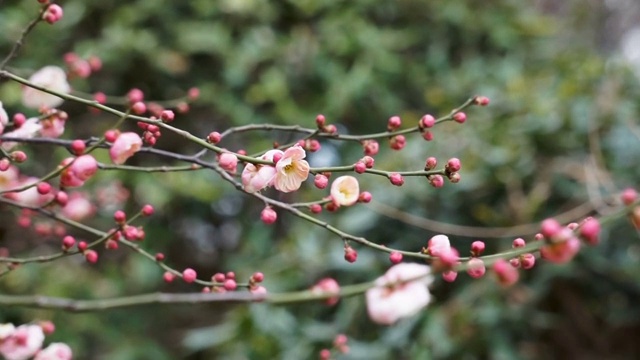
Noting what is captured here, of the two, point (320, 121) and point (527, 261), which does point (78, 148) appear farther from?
point (527, 261)

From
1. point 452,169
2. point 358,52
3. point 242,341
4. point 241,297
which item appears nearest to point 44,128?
point 241,297

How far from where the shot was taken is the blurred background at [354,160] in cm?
131

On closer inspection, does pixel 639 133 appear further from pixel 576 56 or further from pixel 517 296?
pixel 576 56

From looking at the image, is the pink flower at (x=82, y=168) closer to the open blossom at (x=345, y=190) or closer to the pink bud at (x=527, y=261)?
the open blossom at (x=345, y=190)

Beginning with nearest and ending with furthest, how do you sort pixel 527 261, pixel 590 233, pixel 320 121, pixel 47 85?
pixel 590 233 < pixel 527 261 < pixel 320 121 < pixel 47 85

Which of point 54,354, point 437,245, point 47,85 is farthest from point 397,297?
point 47,85

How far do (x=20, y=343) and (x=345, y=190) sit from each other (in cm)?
32

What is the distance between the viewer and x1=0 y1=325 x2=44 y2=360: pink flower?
24.1 inches

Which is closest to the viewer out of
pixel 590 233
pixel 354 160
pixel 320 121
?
pixel 590 233

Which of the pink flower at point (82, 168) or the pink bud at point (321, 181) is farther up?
the pink bud at point (321, 181)

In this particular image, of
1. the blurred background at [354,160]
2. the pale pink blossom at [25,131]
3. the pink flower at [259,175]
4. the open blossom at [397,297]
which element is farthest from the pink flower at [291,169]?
the blurred background at [354,160]

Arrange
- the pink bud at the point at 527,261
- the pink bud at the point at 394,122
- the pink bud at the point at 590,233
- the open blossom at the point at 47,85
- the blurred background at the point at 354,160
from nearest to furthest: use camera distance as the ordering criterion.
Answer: the pink bud at the point at 590,233 → the pink bud at the point at 527,261 → the pink bud at the point at 394,122 → the open blossom at the point at 47,85 → the blurred background at the point at 354,160

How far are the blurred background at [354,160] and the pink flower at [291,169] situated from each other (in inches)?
30.5

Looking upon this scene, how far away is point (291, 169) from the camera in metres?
0.50
